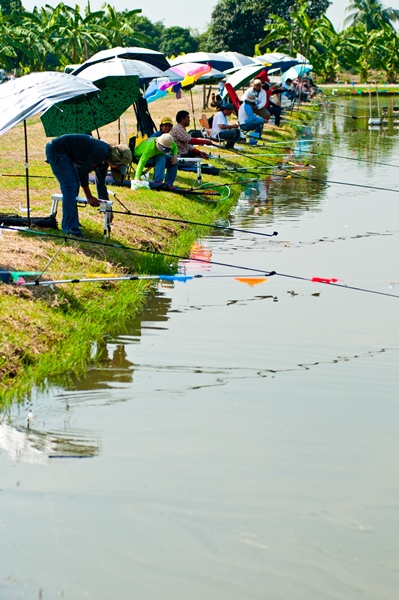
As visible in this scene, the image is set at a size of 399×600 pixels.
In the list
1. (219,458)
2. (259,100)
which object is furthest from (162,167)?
(259,100)

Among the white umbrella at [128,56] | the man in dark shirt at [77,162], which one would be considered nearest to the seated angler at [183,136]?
the white umbrella at [128,56]

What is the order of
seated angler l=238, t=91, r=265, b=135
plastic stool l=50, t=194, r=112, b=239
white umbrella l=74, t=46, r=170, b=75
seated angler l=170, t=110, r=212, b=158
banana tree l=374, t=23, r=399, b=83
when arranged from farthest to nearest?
banana tree l=374, t=23, r=399, b=83
seated angler l=238, t=91, r=265, b=135
white umbrella l=74, t=46, r=170, b=75
seated angler l=170, t=110, r=212, b=158
plastic stool l=50, t=194, r=112, b=239

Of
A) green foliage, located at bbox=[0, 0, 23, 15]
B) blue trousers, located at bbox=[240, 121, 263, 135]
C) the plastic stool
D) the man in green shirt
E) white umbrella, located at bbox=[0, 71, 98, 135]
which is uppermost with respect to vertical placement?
green foliage, located at bbox=[0, 0, 23, 15]

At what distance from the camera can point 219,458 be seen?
19.9 feet

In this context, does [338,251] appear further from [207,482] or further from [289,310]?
[207,482]

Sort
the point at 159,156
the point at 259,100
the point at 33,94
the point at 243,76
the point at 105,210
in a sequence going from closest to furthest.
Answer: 1. the point at 33,94
2. the point at 105,210
3. the point at 159,156
4. the point at 243,76
5. the point at 259,100

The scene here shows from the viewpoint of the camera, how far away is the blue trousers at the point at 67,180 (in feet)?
35.0

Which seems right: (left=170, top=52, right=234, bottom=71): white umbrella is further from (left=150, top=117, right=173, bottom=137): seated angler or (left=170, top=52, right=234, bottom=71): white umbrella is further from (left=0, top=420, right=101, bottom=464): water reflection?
(left=0, top=420, right=101, bottom=464): water reflection

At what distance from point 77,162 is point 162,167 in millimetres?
4647

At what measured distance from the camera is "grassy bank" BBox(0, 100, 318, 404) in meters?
7.63

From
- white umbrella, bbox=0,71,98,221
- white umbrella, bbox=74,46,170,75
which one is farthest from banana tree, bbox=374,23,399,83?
white umbrella, bbox=0,71,98,221

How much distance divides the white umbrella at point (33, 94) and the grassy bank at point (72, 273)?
1.22 meters

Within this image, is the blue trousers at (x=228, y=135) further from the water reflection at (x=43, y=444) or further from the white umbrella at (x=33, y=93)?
the water reflection at (x=43, y=444)

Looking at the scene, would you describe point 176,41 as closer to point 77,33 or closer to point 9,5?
point 9,5
